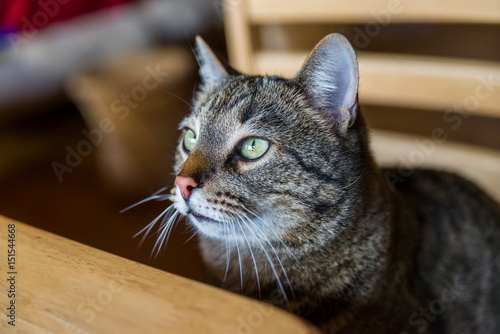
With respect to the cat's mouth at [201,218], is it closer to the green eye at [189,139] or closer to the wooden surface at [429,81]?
the green eye at [189,139]

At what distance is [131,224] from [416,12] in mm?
1220

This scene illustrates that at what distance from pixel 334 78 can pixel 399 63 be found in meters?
0.60

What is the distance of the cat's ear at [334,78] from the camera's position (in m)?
0.82

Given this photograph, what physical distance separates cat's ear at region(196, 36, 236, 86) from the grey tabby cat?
5 centimetres

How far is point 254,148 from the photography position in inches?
34.0

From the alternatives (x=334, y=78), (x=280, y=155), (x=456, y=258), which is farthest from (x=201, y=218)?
(x=456, y=258)

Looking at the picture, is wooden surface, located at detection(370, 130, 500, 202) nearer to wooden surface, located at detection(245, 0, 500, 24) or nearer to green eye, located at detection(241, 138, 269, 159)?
wooden surface, located at detection(245, 0, 500, 24)

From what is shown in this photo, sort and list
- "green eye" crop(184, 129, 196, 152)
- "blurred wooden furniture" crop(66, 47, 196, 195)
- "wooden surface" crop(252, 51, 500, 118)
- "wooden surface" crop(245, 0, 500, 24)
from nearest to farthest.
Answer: "green eye" crop(184, 129, 196, 152), "wooden surface" crop(245, 0, 500, 24), "wooden surface" crop(252, 51, 500, 118), "blurred wooden furniture" crop(66, 47, 196, 195)

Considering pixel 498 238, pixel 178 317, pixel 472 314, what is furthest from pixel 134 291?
pixel 498 238

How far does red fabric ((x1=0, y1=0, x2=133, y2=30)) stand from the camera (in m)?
1.84

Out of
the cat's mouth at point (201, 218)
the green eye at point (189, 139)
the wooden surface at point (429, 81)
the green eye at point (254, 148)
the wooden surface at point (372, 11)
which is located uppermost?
the wooden surface at point (372, 11)

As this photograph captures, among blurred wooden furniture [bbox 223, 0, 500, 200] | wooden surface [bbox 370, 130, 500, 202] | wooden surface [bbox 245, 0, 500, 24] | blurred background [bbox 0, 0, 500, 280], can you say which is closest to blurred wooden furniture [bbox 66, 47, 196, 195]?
blurred background [bbox 0, 0, 500, 280]

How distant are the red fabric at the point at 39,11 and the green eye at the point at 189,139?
1283 millimetres

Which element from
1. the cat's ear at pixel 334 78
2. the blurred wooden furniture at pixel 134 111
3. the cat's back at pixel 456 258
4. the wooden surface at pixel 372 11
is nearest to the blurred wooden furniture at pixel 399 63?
the wooden surface at pixel 372 11
